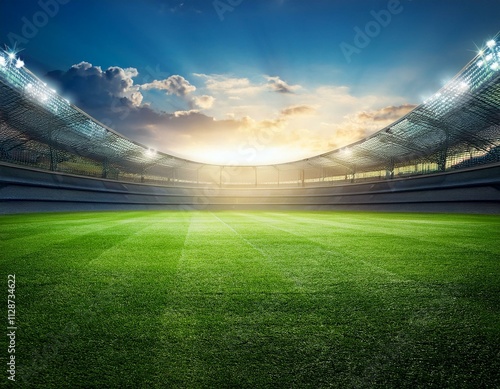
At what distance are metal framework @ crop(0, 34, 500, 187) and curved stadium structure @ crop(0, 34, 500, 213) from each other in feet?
0.38

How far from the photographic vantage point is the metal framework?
→ 26.2 meters

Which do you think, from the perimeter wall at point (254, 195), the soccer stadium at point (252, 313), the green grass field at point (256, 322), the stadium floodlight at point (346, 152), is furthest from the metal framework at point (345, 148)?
the green grass field at point (256, 322)

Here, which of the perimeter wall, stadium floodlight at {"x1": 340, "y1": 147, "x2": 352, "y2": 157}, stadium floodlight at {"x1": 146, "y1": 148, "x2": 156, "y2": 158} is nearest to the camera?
the perimeter wall

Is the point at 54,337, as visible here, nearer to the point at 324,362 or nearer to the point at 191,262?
the point at 324,362

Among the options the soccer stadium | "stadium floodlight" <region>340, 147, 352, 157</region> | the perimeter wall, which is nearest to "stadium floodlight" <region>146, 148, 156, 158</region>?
the perimeter wall

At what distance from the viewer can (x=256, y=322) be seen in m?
3.48

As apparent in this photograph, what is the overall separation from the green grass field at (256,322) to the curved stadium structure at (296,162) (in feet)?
82.3

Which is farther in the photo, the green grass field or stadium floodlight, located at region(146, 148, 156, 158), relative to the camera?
stadium floodlight, located at region(146, 148, 156, 158)

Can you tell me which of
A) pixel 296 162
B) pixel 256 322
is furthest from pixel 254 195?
pixel 256 322

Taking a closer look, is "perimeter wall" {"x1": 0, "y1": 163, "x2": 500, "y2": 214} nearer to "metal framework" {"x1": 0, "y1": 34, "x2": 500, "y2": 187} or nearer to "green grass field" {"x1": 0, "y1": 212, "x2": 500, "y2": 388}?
"metal framework" {"x1": 0, "y1": 34, "x2": 500, "y2": 187}

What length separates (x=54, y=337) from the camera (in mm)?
3129

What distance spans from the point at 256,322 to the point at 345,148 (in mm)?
50684

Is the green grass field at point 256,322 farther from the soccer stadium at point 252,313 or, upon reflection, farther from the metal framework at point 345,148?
the metal framework at point 345,148

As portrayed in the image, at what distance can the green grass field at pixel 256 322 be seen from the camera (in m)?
2.51
